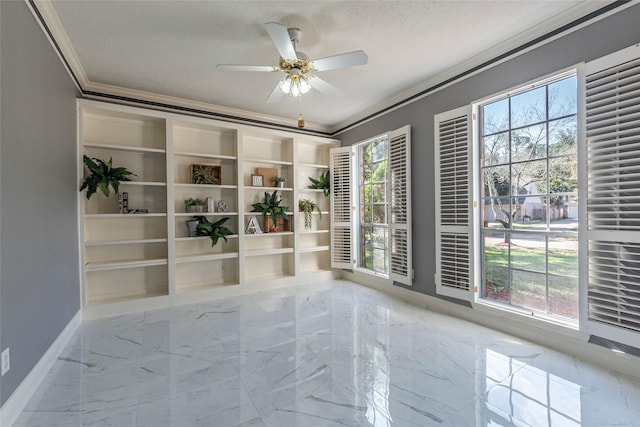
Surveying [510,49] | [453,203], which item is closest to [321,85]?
[510,49]

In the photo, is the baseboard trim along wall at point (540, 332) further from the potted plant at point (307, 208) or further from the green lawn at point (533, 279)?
Answer: the potted plant at point (307, 208)

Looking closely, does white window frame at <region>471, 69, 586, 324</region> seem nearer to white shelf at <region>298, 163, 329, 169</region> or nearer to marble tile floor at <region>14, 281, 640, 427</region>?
marble tile floor at <region>14, 281, 640, 427</region>

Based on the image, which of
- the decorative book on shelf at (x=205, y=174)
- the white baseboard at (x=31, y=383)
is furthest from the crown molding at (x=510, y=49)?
the white baseboard at (x=31, y=383)

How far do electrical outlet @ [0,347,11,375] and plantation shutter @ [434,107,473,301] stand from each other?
369cm

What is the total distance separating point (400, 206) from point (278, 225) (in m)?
2.08

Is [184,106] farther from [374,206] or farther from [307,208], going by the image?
[374,206]

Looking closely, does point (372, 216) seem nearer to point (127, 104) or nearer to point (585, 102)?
point (585, 102)

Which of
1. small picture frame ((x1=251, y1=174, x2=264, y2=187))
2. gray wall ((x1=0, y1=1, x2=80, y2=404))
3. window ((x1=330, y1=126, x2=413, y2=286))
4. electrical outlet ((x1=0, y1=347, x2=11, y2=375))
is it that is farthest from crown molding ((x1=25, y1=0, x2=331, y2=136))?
electrical outlet ((x1=0, y1=347, x2=11, y2=375))

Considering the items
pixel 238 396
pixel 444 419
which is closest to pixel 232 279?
pixel 238 396

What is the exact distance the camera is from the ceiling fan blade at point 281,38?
189 centimetres

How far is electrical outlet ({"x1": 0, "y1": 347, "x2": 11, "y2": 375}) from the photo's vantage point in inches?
63.4

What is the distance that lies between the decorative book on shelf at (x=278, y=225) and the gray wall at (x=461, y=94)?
6.13 ft

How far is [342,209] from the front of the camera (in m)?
4.98

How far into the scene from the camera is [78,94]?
10.8 ft
